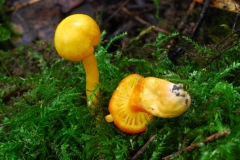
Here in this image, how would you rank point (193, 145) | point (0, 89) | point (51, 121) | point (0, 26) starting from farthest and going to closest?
point (0, 26) < point (0, 89) < point (51, 121) < point (193, 145)

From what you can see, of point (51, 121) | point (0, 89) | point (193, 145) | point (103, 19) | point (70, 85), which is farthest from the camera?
point (103, 19)

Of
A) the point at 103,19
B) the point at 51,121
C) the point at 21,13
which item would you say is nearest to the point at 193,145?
the point at 51,121

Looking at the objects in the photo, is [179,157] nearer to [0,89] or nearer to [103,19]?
[0,89]

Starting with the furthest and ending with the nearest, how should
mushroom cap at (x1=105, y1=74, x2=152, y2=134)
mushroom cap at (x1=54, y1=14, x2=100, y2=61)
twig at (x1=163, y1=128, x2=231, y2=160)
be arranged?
mushroom cap at (x1=105, y1=74, x2=152, y2=134) < mushroom cap at (x1=54, y1=14, x2=100, y2=61) < twig at (x1=163, y1=128, x2=231, y2=160)

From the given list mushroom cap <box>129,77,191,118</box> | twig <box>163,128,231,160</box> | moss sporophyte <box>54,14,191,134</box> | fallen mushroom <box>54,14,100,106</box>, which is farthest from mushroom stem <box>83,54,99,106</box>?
twig <box>163,128,231,160</box>

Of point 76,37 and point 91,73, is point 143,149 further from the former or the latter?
point 76,37

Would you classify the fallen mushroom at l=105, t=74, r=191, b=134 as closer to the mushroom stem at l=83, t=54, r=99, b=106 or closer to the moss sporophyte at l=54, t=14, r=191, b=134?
the moss sporophyte at l=54, t=14, r=191, b=134

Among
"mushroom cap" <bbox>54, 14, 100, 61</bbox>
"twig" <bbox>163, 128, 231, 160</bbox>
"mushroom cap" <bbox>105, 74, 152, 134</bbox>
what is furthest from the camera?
"mushroom cap" <bbox>105, 74, 152, 134</bbox>

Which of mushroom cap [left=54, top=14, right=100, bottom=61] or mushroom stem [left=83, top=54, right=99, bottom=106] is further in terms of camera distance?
mushroom stem [left=83, top=54, right=99, bottom=106]
